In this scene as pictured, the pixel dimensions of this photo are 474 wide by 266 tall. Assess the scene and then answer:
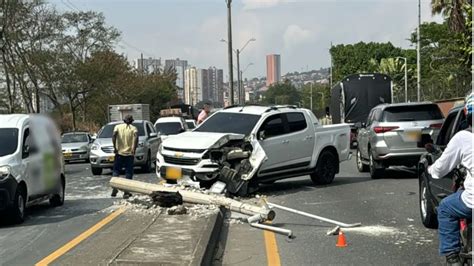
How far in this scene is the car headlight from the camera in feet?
32.5

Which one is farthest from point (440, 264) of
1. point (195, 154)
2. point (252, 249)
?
point (195, 154)

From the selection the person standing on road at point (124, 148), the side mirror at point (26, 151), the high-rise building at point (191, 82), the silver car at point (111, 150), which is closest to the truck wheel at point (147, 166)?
the silver car at point (111, 150)

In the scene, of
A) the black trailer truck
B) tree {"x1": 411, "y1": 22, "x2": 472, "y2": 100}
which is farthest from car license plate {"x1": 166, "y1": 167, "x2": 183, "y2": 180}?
the black trailer truck

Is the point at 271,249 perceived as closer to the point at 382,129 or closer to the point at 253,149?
the point at 253,149

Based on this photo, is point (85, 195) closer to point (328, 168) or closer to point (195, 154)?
point (195, 154)

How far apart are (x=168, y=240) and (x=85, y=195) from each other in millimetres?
6933

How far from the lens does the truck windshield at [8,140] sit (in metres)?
10.7

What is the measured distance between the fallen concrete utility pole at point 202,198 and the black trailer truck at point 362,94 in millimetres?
17921

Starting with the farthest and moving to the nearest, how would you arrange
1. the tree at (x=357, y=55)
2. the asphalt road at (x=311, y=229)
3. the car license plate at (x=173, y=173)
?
1. the tree at (x=357, y=55)
2. the car license plate at (x=173, y=173)
3. the asphalt road at (x=311, y=229)

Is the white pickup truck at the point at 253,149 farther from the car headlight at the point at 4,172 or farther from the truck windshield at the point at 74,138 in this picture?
the truck windshield at the point at 74,138

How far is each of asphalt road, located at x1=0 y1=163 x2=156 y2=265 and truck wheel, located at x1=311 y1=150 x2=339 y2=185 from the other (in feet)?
14.8

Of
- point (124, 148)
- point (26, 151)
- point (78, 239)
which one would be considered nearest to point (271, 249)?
point (78, 239)

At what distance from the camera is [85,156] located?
27.1m

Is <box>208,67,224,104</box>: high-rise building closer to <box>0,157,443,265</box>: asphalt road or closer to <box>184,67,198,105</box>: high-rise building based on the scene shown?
<box>184,67,198,105</box>: high-rise building
